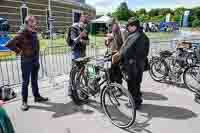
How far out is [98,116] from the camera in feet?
12.7

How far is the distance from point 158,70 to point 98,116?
2.83 m

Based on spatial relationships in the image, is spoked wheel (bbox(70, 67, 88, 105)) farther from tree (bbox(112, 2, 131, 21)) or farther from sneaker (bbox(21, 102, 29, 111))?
tree (bbox(112, 2, 131, 21))

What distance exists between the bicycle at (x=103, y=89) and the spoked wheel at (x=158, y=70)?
7.99 ft

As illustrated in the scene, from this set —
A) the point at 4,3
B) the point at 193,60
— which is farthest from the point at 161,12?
the point at 193,60

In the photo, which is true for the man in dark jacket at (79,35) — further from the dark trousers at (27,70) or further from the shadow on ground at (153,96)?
the shadow on ground at (153,96)

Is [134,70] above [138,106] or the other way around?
above

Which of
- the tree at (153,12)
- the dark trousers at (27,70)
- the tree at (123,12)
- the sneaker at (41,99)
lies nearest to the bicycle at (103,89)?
the sneaker at (41,99)

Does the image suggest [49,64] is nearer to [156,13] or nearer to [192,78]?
[192,78]

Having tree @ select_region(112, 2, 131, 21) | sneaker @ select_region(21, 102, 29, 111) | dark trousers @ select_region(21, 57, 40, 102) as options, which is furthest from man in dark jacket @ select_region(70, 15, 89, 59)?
tree @ select_region(112, 2, 131, 21)

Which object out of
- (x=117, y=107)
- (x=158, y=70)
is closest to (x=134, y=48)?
(x=117, y=107)

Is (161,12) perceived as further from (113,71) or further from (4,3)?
(113,71)

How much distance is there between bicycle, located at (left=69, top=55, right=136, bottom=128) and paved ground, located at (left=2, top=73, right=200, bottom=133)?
0.19 metres

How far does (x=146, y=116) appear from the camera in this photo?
3.83 meters

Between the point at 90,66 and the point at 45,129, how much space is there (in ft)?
4.63
